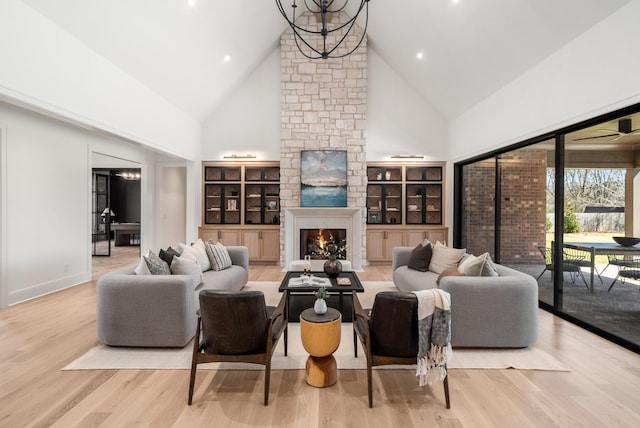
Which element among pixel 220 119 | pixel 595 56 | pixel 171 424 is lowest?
pixel 171 424

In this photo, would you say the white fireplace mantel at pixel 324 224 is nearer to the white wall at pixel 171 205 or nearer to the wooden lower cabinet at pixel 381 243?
the wooden lower cabinet at pixel 381 243

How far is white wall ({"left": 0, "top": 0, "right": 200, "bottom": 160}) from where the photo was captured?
10.2ft

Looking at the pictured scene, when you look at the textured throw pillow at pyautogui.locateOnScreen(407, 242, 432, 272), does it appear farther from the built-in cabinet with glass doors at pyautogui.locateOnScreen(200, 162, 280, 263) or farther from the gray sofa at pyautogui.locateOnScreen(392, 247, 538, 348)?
the built-in cabinet with glass doors at pyautogui.locateOnScreen(200, 162, 280, 263)

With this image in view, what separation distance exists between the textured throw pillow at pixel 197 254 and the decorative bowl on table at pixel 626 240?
4.80 m

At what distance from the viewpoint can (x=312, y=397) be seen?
233 centimetres

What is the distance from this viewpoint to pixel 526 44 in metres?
4.22

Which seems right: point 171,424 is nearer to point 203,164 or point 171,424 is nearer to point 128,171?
point 203,164

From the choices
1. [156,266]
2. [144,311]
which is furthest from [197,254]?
[144,311]

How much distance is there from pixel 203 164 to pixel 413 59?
5101mm

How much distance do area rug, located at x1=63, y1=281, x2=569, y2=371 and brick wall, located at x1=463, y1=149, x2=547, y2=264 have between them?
2.30 metres

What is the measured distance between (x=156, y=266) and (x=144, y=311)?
50 centimetres

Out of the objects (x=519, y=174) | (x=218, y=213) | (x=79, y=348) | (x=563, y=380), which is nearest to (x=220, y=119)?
(x=218, y=213)

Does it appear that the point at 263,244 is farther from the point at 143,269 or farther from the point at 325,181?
the point at 143,269

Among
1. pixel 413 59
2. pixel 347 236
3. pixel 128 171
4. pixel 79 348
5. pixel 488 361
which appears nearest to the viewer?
pixel 488 361
